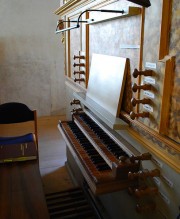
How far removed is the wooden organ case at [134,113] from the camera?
1006 mm

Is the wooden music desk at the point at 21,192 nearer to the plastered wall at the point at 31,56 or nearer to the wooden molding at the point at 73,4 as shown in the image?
the wooden molding at the point at 73,4

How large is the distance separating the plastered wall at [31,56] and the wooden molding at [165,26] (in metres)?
4.05

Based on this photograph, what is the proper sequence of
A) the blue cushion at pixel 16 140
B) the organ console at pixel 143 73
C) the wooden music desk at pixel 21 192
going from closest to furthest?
1. the organ console at pixel 143 73
2. the wooden music desk at pixel 21 192
3. the blue cushion at pixel 16 140

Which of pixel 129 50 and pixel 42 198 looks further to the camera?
pixel 42 198

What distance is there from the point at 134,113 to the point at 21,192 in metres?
0.88

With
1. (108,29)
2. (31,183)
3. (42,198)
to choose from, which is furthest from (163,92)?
(31,183)

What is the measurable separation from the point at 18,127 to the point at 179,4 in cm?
404

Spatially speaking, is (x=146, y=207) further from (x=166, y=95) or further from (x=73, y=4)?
(x=73, y=4)

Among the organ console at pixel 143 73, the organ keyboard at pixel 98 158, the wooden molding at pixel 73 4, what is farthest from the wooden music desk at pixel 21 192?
the wooden molding at pixel 73 4

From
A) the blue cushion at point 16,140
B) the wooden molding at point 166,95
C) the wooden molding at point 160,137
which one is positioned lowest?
the blue cushion at point 16,140

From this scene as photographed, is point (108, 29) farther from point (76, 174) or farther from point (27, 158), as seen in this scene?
point (76, 174)

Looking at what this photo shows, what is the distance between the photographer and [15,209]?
4.64ft

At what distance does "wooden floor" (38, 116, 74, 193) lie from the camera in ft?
8.93

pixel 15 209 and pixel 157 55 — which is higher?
pixel 157 55
